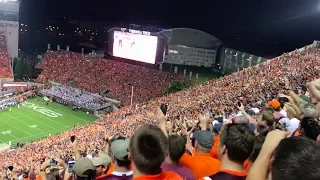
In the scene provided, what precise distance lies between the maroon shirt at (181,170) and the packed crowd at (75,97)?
2636cm

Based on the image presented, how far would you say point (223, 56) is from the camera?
126 feet

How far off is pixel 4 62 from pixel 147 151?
41026mm

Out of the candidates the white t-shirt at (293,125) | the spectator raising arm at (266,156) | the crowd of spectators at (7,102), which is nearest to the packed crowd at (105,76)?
the crowd of spectators at (7,102)

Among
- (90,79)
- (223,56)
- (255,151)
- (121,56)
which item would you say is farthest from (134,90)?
(255,151)

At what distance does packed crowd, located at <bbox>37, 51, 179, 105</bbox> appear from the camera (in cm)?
3275

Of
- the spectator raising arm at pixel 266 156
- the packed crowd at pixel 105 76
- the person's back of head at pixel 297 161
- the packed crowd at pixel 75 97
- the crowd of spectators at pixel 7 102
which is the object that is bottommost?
the crowd of spectators at pixel 7 102

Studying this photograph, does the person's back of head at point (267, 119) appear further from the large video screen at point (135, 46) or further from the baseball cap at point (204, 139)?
the large video screen at point (135, 46)

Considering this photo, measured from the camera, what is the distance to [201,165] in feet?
12.2

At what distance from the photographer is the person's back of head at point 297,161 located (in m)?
1.59

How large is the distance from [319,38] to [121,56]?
16.8 m

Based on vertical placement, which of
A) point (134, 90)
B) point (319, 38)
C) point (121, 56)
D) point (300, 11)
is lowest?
point (134, 90)

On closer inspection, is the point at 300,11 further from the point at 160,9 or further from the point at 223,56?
the point at 160,9

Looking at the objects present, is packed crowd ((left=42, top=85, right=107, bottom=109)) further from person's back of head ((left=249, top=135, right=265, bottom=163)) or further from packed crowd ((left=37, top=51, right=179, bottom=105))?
person's back of head ((left=249, top=135, right=265, bottom=163))

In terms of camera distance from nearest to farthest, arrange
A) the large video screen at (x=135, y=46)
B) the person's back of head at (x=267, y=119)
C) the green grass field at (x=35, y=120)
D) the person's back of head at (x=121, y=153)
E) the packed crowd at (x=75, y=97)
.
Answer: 1. the person's back of head at (x=121, y=153)
2. the person's back of head at (x=267, y=119)
3. the green grass field at (x=35, y=120)
4. the packed crowd at (x=75, y=97)
5. the large video screen at (x=135, y=46)
